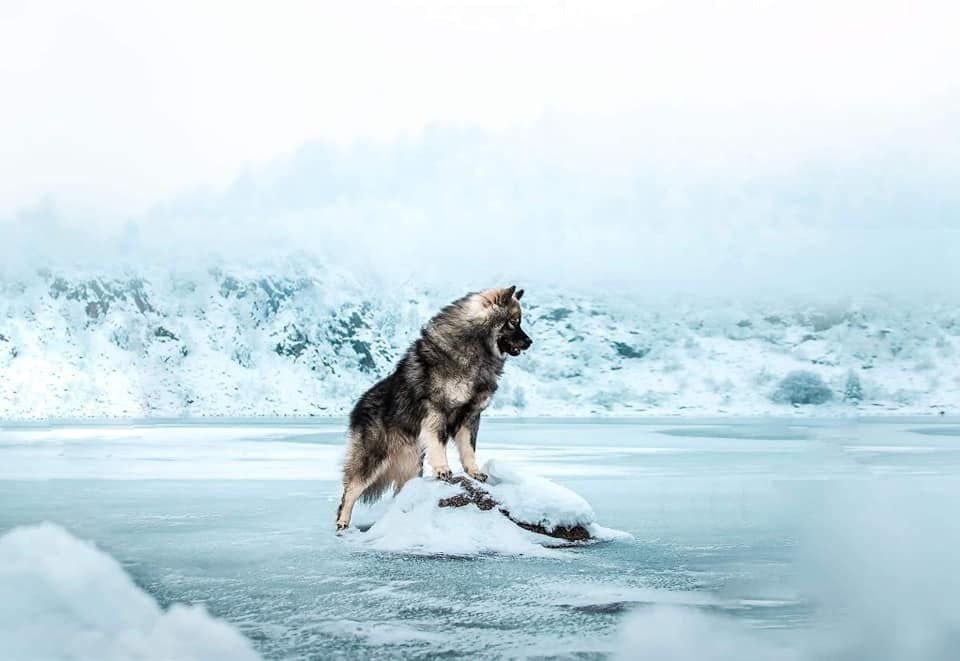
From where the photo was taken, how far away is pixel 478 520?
12.3m

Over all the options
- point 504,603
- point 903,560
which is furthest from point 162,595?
point 903,560

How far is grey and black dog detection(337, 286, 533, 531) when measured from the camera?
1216 cm

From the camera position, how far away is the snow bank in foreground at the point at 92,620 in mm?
7211

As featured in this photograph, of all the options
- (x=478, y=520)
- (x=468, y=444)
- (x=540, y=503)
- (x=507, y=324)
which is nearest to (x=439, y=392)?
(x=468, y=444)

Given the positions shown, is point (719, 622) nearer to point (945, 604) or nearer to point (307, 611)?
point (945, 604)

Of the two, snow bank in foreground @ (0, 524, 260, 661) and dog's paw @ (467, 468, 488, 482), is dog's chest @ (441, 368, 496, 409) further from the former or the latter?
snow bank in foreground @ (0, 524, 260, 661)

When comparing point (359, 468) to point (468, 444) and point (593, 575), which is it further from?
point (593, 575)

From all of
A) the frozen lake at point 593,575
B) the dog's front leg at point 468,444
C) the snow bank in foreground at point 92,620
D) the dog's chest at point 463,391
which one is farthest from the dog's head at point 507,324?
the snow bank in foreground at point 92,620

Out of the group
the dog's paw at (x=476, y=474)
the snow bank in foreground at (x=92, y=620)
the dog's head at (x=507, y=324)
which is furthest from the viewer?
the dog's paw at (x=476, y=474)

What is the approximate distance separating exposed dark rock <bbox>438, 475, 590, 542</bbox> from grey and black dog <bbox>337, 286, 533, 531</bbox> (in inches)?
11.3

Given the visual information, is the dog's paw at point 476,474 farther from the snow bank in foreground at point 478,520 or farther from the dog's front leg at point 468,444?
the snow bank in foreground at point 478,520

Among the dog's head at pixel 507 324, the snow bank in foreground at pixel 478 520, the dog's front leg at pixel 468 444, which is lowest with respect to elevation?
the snow bank in foreground at pixel 478 520

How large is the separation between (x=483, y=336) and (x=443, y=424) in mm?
1182

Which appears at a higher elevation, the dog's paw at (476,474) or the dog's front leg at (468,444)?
the dog's front leg at (468,444)
